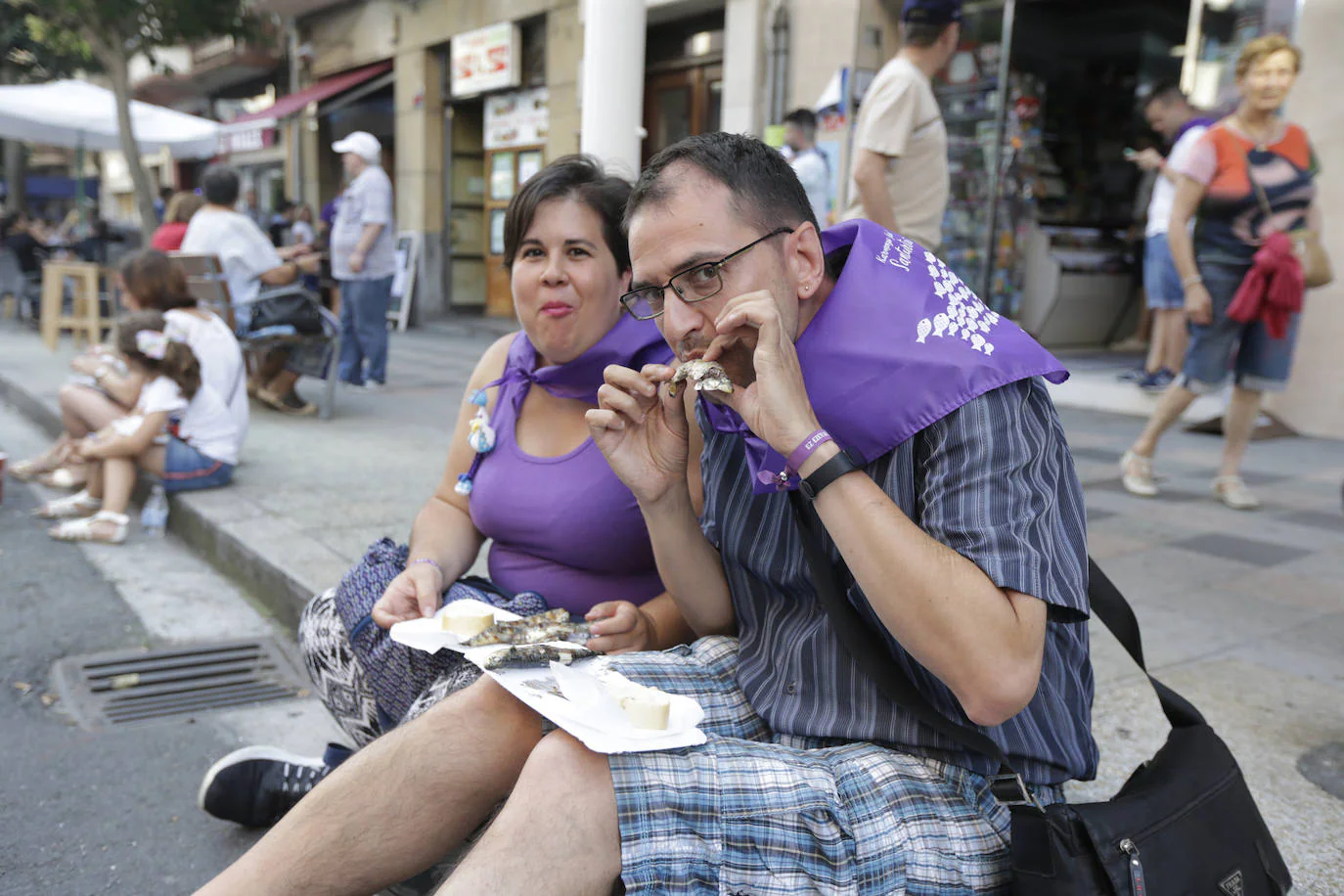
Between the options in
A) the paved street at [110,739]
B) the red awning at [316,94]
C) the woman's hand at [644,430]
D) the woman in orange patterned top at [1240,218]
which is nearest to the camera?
the woman's hand at [644,430]

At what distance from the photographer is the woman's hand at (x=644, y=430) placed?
1874 millimetres

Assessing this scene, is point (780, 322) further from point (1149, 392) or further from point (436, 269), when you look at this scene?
point (436, 269)

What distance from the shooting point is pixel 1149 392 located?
777 centimetres

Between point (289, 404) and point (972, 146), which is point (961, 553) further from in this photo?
point (972, 146)

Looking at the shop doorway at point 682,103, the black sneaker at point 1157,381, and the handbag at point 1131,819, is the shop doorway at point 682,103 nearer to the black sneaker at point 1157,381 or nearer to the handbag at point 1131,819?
the black sneaker at point 1157,381

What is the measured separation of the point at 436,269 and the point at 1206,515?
38.9 feet

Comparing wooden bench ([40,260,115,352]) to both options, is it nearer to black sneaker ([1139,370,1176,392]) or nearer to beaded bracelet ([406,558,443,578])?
black sneaker ([1139,370,1176,392])

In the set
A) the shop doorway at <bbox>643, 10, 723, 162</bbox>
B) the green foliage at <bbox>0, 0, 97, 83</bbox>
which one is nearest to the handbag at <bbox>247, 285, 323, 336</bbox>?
the shop doorway at <bbox>643, 10, 723, 162</bbox>

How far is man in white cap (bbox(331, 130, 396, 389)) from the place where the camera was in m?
8.33

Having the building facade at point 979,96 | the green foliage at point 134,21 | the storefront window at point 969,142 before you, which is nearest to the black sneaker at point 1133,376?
the building facade at point 979,96

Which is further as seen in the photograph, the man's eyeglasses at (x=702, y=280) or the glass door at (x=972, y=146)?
the glass door at (x=972, y=146)

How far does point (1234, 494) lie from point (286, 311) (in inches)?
223

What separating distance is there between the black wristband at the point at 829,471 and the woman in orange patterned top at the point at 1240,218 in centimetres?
398

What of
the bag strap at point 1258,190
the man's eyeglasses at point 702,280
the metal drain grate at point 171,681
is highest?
the bag strap at point 1258,190
